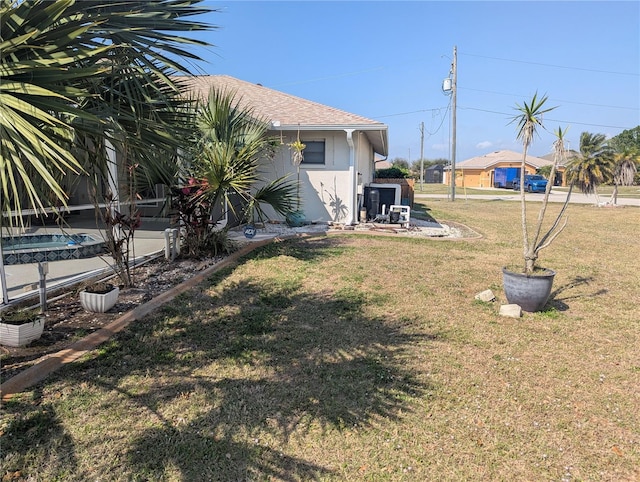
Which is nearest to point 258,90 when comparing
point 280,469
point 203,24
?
point 203,24

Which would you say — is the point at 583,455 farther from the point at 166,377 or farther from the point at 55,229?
the point at 55,229

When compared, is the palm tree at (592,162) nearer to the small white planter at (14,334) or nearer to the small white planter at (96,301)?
the small white planter at (96,301)

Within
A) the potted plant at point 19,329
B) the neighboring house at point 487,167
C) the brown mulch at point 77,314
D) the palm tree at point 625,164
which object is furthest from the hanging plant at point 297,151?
the neighboring house at point 487,167

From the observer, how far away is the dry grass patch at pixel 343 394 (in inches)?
95.0

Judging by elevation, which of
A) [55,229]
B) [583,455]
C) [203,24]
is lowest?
[583,455]

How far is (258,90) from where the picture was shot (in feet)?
48.4

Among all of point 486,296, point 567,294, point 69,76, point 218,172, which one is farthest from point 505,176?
point 69,76

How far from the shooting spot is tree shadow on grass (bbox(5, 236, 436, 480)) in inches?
96.2

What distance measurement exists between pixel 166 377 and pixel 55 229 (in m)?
7.03

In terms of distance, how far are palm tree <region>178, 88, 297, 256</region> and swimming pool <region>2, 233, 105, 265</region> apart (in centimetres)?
161

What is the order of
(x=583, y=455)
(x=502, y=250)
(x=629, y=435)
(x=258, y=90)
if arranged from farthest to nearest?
(x=258, y=90), (x=502, y=250), (x=629, y=435), (x=583, y=455)

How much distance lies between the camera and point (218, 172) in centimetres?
647

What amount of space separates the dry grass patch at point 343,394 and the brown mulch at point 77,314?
38 cm

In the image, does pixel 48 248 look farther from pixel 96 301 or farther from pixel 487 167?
pixel 487 167
